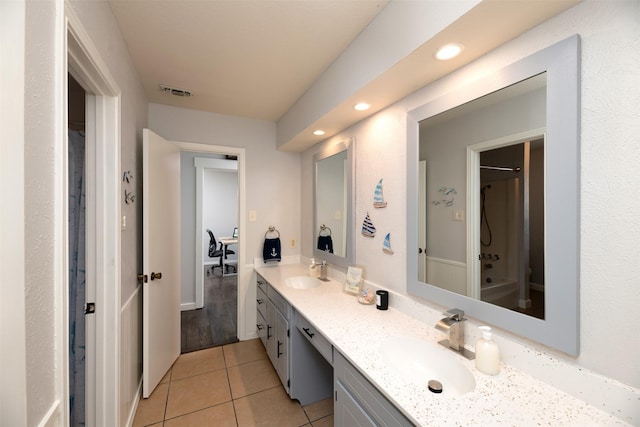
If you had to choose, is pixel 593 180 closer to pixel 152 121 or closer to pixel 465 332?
pixel 465 332

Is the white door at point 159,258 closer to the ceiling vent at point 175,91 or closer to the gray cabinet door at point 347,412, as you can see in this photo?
the ceiling vent at point 175,91

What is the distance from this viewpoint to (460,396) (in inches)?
35.5

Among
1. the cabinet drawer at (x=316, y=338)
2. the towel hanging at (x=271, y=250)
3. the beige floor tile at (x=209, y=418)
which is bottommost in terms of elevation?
the beige floor tile at (x=209, y=418)

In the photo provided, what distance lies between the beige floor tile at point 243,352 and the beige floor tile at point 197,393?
0.20 metres

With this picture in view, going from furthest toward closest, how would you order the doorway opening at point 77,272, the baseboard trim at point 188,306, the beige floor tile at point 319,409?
the baseboard trim at point 188,306
the beige floor tile at point 319,409
the doorway opening at point 77,272

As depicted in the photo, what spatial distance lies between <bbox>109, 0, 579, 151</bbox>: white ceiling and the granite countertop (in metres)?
1.30

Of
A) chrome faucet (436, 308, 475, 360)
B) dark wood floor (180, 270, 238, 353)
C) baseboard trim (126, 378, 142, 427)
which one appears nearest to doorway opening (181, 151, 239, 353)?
dark wood floor (180, 270, 238, 353)

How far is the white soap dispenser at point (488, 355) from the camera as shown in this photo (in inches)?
39.8

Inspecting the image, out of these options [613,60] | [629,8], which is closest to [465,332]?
[613,60]

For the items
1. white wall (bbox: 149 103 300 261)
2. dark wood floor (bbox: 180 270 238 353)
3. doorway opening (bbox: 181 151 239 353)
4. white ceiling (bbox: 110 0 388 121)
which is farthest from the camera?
doorway opening (bbox: 181 151 239 353)

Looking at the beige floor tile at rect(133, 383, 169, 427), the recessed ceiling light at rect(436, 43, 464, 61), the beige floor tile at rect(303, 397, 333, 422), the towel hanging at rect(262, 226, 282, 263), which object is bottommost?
the beige floor tile at rect(303, 397, 333, 422)

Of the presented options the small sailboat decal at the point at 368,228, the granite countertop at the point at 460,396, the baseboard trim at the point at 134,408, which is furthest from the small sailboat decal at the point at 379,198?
the baseboard trim at the point at 134,408

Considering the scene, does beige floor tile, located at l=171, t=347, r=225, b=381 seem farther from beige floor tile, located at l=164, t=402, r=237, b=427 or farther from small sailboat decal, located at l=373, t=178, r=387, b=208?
small sailboat decal, located at l=373, t=178, r=387, b=208

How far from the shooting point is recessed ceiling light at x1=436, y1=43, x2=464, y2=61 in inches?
43.4
